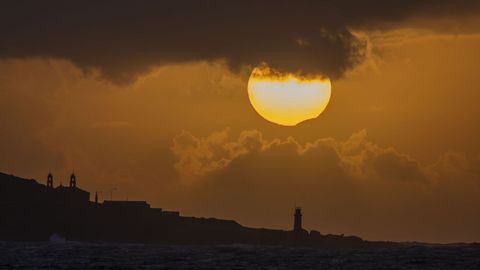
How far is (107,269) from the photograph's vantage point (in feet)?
369

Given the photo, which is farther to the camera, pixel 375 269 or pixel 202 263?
pixel 202 263

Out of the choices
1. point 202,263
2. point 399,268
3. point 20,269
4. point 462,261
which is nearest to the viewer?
point 20,269

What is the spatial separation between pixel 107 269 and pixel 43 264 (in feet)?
45.1

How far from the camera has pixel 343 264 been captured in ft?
442

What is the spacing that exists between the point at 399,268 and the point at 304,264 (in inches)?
595

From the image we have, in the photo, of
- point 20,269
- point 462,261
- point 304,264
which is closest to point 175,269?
point 20,269

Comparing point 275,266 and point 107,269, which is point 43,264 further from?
point 275,266

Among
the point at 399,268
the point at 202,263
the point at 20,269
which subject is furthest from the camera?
the point at 202,263

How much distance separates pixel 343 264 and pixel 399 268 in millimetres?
12952

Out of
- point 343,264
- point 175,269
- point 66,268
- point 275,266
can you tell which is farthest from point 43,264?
point 343,264

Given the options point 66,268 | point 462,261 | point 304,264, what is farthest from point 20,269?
point 462,261

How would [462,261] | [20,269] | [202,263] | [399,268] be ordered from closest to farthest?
[20,269] → [399,268] → [202,263] → [462,261]

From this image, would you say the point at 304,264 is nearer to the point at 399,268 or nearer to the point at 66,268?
the point at 399,268

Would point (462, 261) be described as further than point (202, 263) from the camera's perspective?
Yes
